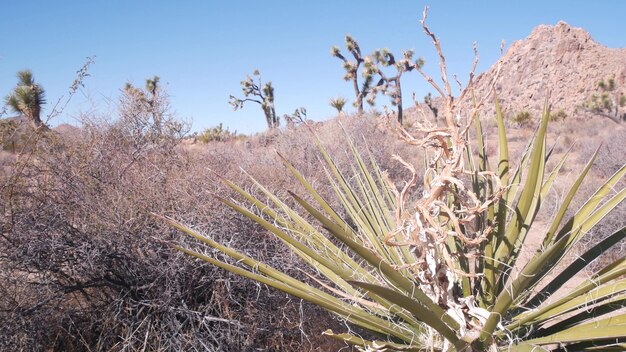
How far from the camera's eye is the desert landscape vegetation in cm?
188

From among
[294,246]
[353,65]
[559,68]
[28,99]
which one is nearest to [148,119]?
[28,99]

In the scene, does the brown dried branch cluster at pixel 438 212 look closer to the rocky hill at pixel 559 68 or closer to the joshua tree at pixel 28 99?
the joshua tree at pixel 28 99

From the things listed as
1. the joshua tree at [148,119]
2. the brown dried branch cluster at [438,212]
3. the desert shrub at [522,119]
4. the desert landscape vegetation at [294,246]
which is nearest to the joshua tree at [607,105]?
the desert shrub at [522,119]

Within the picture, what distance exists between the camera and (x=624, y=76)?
42.7 m

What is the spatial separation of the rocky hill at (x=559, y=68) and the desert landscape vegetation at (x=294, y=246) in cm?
4234

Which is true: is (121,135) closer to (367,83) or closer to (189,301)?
(189,301)

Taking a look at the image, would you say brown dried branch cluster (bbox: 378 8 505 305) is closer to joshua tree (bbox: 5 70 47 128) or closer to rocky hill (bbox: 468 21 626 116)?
joshua tree (bbox: 5 70 47 128)

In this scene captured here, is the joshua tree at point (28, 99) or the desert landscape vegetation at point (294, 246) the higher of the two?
the joshua tree at point (28, 99)

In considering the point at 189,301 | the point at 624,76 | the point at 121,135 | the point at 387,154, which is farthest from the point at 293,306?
the point at 624,76

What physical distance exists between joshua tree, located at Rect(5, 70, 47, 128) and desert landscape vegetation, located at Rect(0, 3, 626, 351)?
0.25m

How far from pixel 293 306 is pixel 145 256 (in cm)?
149

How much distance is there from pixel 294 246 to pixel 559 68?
5302 cm

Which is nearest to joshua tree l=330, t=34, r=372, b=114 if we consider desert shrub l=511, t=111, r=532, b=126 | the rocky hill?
desert shrub l=511, t=111, r=532, b=126

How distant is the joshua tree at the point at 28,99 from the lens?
5.66m
